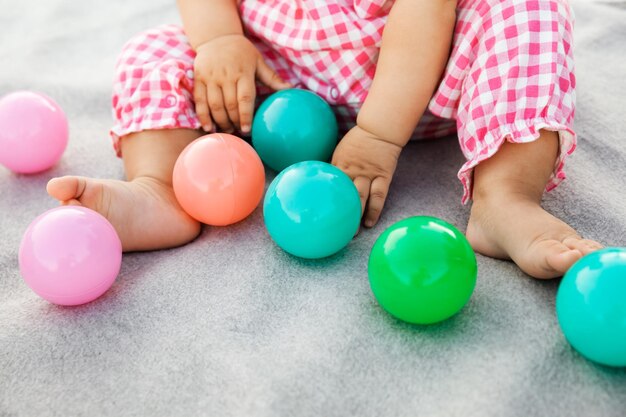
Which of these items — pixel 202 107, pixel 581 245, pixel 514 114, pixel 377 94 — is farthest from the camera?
pixel 202 107

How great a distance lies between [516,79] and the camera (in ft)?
3.14

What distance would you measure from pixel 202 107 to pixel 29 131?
341 millimetres

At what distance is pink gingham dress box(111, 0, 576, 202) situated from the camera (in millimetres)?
956

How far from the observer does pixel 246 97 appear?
3.82 ft

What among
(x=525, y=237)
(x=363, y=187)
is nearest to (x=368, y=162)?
(x=363, y=187)

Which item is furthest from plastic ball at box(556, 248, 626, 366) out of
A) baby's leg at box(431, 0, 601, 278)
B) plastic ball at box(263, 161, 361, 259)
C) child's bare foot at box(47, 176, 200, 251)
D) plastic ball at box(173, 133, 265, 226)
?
child's bare foot at box(47, 176, 200, 251)

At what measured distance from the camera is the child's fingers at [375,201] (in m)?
1.04

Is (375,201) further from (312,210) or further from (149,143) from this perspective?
(149,143)

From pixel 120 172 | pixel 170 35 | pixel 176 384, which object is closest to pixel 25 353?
pixel 176 384

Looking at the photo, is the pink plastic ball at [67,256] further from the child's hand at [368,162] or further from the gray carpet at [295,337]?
the child's hand at [368,162]

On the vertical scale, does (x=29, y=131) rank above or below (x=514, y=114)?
below

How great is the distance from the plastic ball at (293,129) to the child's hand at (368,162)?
0.20 ft

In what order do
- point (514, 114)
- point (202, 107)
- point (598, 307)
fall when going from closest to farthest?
point (598, 307) → point (514, 114) → point (202, 107)

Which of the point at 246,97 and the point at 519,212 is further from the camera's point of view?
the point at 246,97
